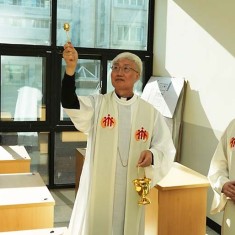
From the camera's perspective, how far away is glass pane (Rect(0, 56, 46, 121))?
5121mm

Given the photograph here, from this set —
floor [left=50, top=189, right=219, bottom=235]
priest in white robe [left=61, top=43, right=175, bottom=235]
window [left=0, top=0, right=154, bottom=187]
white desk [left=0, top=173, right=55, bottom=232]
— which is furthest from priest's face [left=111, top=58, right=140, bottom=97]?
window [left=0, top=0, right=154, bottom=187]

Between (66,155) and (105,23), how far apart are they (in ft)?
6.33

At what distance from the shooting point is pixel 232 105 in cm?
369

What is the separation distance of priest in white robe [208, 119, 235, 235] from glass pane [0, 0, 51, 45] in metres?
3.44

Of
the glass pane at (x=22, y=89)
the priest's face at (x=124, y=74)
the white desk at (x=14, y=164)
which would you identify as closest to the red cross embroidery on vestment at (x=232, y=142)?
the priest's face at (x=124, y=74)

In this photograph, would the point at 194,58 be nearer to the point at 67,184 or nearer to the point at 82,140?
the point at 82,140

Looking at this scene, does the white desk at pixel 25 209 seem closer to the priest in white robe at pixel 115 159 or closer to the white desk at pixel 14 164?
the priest in white robe at pixel 115 159

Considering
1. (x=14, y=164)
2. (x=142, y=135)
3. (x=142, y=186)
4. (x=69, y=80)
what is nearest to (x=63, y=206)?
(x=14, y=164)

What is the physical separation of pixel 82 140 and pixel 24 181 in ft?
8.30

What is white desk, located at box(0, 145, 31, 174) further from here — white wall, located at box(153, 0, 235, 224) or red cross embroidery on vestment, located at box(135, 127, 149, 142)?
white wall, located at box(153, 0, 235, 224)

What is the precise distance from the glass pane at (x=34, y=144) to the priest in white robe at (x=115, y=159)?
3182mm

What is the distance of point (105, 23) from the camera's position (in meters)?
5.43

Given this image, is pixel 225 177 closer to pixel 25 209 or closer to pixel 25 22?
pixel 25 209

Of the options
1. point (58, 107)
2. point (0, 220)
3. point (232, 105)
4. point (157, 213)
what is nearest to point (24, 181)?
point (0, 220)
